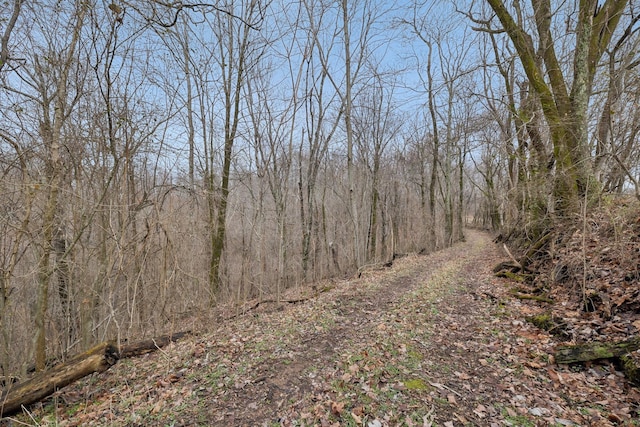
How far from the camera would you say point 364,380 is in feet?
9.34

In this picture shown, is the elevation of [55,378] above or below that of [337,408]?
below

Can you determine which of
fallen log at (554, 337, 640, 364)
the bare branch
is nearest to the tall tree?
fallen log at (554, 337, 640, 364)

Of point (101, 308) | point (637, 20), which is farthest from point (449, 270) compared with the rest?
point (101, 308)

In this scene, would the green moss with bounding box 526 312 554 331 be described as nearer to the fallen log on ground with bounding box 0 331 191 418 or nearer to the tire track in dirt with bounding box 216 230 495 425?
the tire track in dirt with bounding box 216 230 495 425

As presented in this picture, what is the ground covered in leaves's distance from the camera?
2396 millimetres

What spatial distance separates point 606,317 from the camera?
340cm

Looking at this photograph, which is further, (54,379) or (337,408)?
(54,379)

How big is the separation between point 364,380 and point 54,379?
3.51 m

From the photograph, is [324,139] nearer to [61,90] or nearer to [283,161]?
[283,161]

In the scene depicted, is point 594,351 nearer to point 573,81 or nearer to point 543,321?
point 543,321

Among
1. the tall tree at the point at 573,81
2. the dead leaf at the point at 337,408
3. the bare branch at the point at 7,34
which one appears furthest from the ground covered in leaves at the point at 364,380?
the bare branch at the point at 7,34

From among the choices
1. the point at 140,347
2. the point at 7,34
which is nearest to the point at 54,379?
the point at 140,347

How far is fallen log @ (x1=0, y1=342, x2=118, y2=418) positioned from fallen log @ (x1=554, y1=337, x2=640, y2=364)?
5136 millimetres

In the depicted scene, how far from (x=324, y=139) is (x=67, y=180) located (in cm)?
913
